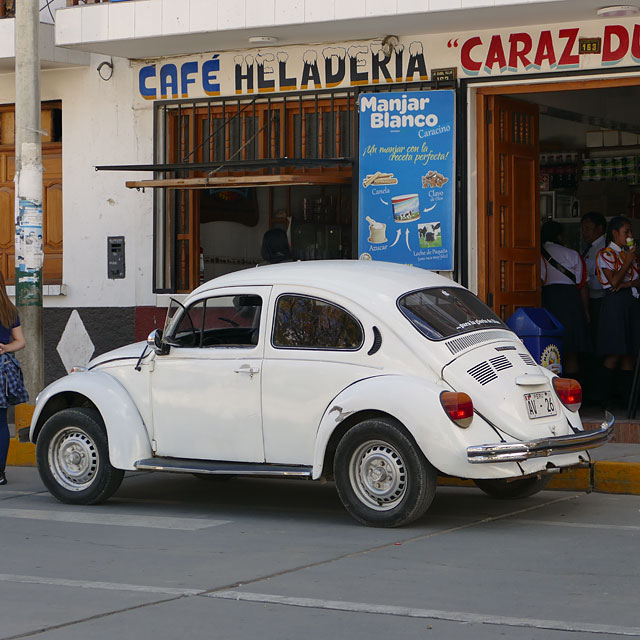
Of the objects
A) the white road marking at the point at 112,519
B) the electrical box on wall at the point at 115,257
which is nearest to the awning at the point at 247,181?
the electrical box on wall at the point at 115,257

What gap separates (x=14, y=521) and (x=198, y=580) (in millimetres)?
2506

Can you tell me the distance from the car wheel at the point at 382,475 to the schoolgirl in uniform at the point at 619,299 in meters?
5.24

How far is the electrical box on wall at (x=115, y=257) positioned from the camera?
46.9ft

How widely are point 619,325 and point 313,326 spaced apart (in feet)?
16.8

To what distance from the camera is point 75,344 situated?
14.5 m

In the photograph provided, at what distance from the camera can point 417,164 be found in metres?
12.5

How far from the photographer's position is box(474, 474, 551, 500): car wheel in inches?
352

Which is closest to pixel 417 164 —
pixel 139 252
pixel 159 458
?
pixel 139 252

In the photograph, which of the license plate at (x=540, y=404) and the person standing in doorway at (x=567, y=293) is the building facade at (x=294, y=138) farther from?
the license plate at (x=540, y=404)

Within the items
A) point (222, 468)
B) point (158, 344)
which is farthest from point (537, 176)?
point (222, 468)

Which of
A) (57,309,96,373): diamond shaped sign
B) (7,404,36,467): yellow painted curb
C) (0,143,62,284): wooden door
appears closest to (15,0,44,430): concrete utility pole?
(7,404,36,467): yellow painted curb

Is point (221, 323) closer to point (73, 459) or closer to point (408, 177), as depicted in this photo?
point (73, 459)

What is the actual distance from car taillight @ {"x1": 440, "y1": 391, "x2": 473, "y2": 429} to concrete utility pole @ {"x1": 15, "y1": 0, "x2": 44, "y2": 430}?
560cm

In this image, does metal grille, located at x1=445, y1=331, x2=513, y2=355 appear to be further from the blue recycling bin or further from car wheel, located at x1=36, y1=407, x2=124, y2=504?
the blue recycling bin
